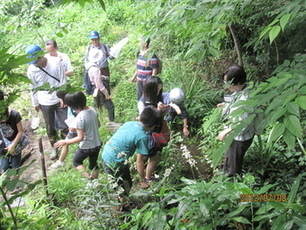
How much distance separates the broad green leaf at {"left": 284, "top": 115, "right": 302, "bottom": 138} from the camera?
148 cm

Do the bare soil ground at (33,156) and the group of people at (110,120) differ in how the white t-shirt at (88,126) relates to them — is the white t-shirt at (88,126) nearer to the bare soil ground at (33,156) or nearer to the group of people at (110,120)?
the group of people at (110,120)

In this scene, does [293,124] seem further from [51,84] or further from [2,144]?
[51,84]

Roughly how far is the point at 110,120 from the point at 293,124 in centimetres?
486

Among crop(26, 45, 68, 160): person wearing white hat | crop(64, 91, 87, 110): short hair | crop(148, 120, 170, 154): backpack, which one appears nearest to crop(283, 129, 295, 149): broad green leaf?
crop(148, 120, 170, 154): backpack

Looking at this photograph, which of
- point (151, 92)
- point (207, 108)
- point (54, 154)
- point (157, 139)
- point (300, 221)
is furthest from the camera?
point (207, 108)

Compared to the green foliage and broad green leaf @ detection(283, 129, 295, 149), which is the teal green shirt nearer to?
the green foliage

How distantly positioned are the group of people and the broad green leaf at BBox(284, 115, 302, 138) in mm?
647

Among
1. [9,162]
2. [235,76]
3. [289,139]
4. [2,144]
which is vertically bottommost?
[9,162]

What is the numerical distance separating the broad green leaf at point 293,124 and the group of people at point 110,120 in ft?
2.12

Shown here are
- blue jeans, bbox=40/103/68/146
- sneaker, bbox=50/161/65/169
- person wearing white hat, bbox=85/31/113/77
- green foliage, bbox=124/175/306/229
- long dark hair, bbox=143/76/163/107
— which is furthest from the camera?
person wearing white hat, bbox=85/31/113/77

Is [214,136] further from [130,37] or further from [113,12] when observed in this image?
[113,12]

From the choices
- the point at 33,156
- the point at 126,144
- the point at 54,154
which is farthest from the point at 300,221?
the point at 33,156

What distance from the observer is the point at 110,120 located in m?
6.12

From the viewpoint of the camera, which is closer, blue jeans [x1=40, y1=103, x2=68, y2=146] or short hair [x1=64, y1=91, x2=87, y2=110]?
short hair [x1=64, y1=91, x2=87, y2=110]
